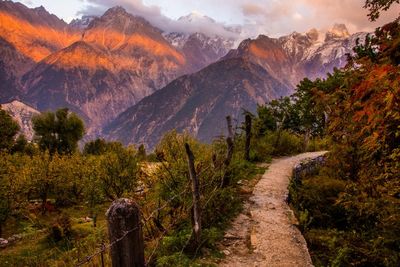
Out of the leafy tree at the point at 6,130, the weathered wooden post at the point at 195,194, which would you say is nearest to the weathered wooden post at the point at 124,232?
the weathered wooden post at the point at 195,194

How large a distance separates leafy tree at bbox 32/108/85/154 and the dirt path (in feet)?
179

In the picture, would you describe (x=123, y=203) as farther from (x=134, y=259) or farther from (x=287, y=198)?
(x=287, y=198)

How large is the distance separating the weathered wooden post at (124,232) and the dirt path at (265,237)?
4.79 m

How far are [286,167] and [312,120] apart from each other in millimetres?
19740

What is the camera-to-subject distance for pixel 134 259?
4.95m

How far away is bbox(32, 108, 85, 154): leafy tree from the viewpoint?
64.5 meters

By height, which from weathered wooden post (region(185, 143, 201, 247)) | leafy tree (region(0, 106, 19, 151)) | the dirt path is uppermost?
leafy tree (region(0, 106, 19, 151))

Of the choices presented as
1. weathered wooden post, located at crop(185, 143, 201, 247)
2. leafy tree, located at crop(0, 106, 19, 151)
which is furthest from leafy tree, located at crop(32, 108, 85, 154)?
weathered wooden post, located at crop(185, 143, 201, 247)

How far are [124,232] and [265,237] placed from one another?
7.23m

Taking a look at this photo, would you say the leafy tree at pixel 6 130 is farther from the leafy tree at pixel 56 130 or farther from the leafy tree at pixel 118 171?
the leafy tree at pixel 118 171

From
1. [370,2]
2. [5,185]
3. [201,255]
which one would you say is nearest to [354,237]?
[201,255]

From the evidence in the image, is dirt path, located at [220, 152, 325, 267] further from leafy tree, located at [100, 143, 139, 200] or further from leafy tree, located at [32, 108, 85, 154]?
leafy tree, located at [32, 108, 85, 154]

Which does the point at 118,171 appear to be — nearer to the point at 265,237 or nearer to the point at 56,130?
the point at 265,237

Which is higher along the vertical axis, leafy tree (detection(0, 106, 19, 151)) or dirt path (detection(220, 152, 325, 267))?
leafy tree (detection(0, 106, 19, 151))
